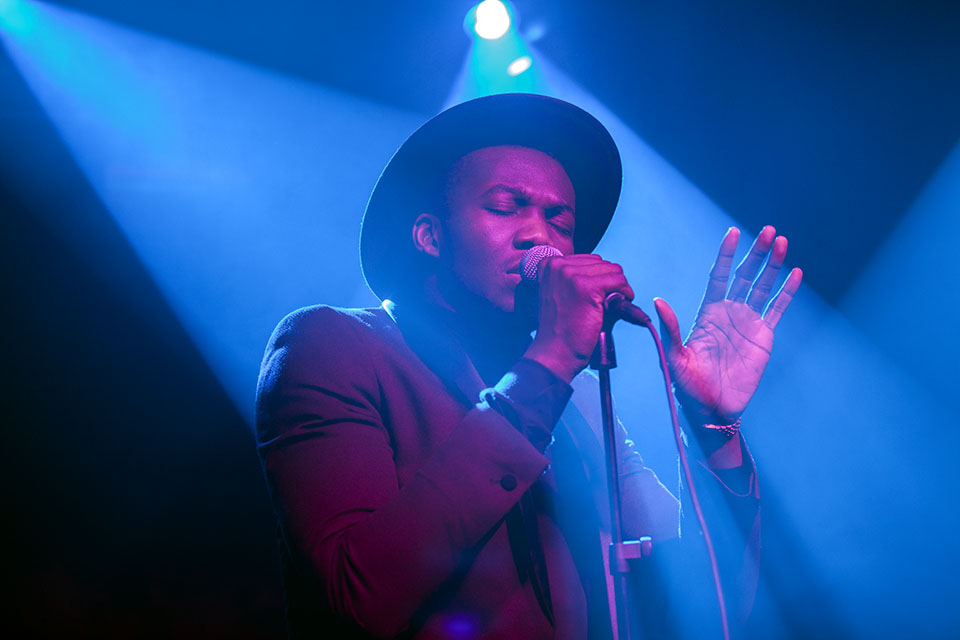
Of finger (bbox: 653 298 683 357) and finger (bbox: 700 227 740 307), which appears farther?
finger (bbox: 700 227 740 307)

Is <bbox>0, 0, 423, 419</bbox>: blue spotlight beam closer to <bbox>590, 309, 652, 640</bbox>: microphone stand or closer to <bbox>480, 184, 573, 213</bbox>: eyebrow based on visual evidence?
<bbox>480, 184, 573, 213</bbox>: eyebrow

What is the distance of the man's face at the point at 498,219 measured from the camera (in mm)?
1612

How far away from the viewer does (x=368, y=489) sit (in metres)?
1.04

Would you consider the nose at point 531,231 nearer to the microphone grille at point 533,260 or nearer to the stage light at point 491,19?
A: the microphone grille at point 533,260

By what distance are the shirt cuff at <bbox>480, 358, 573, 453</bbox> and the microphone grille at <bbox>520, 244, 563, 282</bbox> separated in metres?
0.48

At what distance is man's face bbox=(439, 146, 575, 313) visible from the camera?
5.29 feet

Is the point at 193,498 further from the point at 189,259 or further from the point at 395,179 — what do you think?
the point at 395,179

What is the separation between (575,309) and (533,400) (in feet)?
0.75

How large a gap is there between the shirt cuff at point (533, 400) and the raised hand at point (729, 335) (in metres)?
0.52

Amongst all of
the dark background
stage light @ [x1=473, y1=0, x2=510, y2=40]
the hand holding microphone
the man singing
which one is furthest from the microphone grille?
stage light @ [x1=473, y1=0, x2=510, y2=40]

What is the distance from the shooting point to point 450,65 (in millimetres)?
3879

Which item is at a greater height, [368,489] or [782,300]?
[782,300]

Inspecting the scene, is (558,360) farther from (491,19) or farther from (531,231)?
(491,19)

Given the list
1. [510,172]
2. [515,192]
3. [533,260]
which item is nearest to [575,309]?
[533,260]
